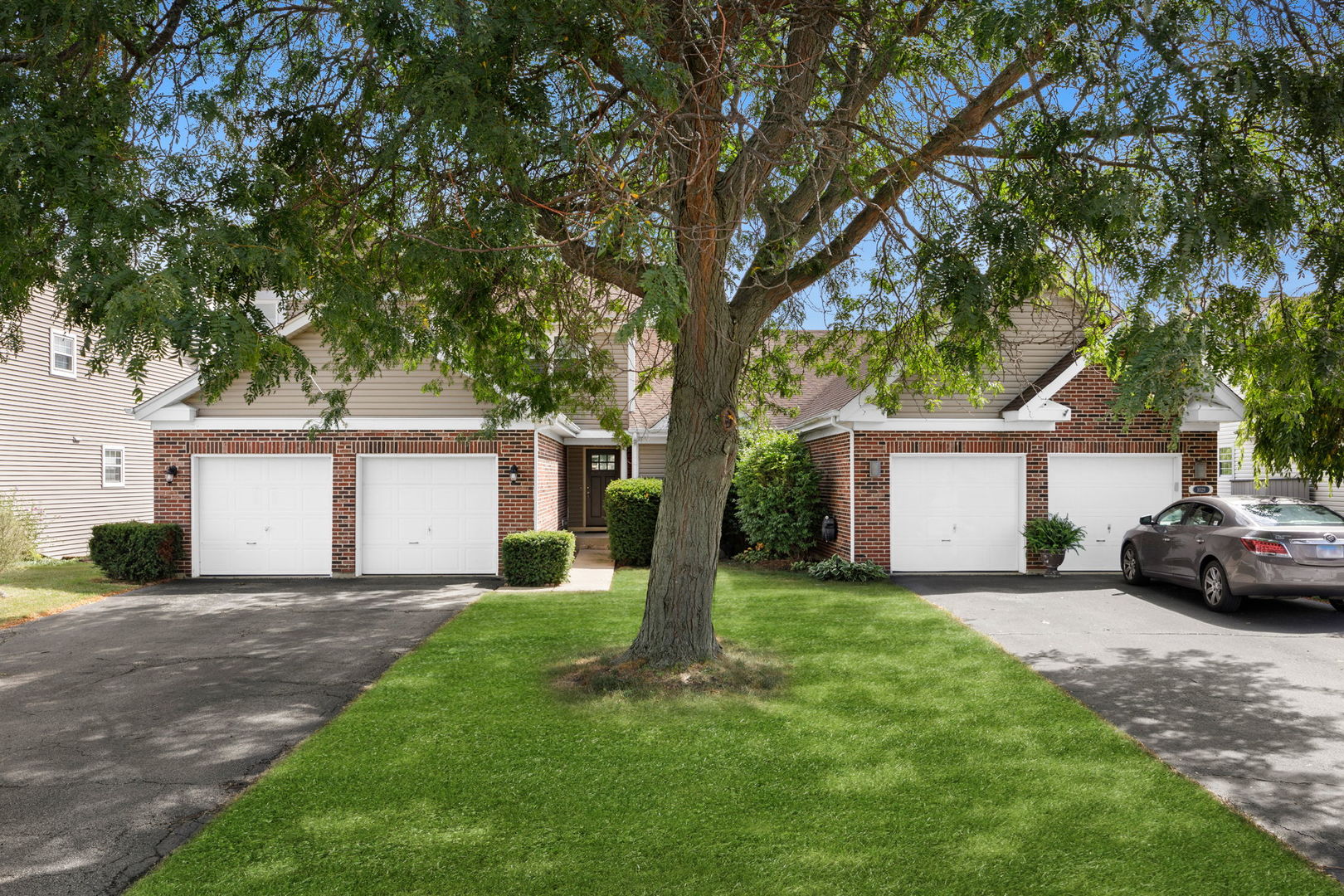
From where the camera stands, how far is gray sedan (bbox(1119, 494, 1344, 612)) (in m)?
10.7

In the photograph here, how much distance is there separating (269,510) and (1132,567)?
14286mm

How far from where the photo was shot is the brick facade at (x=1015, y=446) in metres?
15.2

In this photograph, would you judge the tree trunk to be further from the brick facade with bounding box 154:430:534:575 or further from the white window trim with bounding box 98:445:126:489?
the white window trim with bounding box 98:445:126:489

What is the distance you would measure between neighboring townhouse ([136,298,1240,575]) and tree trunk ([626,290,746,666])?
7400 mm

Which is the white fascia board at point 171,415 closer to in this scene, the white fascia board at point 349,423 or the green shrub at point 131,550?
the white fascia board at point 349,423

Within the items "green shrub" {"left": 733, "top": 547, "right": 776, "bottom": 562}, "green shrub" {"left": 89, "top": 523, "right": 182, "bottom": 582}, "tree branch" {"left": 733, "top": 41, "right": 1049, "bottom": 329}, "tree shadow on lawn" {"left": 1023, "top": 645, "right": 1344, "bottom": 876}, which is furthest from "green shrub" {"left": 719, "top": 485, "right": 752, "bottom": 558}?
"green shrub" {"left": 89, "top": 523, "right": 182, "bottom": 582}

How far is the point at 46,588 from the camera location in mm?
14227

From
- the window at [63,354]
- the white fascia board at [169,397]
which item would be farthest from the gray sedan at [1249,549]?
the window at [63,354]

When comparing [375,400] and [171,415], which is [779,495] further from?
[171,415]

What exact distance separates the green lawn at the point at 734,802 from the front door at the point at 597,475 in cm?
1565

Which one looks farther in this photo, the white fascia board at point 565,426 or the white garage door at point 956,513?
the white fascia board at point 565,426

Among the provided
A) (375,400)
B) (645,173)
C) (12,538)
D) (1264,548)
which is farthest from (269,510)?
(1264,548)

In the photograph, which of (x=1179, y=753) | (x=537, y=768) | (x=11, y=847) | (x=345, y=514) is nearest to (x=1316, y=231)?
(x=1179, y=753)

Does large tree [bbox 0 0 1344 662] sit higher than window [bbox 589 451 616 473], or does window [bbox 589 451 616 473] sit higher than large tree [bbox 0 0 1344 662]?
large tree [bbox 0 0 1344 662]
